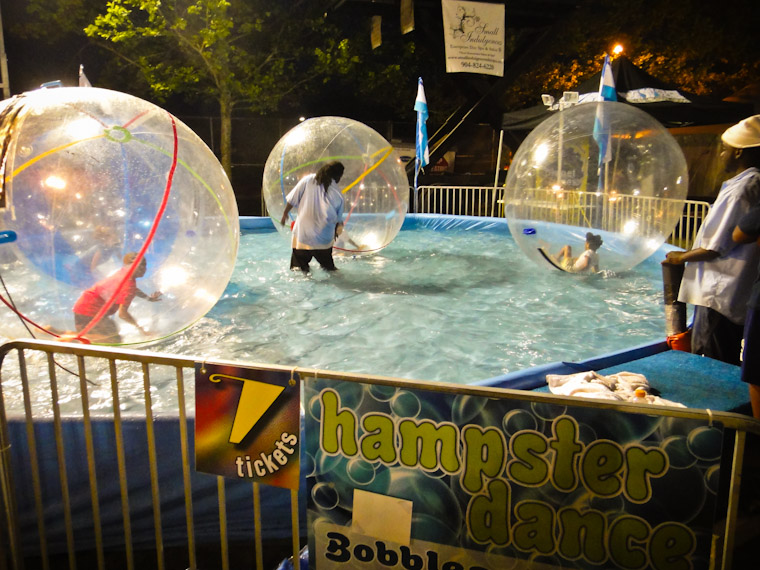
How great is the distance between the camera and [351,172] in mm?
7281

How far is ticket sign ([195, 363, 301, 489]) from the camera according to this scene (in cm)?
196

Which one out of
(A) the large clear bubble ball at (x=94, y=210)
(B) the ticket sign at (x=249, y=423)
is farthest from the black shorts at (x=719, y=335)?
(A) the large clear bubble ball at (x=94, y=210)

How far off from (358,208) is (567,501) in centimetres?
604

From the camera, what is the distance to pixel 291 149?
24.0 feet

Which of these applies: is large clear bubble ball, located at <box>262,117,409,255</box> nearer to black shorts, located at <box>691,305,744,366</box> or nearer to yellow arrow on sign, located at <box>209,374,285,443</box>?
black shorts, located at <box>691,305,744,366</box>

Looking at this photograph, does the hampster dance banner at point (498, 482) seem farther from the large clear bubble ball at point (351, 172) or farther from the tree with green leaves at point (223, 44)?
the tree with green leaves at point (223, 44)

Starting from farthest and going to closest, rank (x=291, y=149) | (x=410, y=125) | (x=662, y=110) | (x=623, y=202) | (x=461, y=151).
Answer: (x=461, y=151), (x=410, y=125), (x=662, y=110), (x=291, y=149), (x=623, y=202)

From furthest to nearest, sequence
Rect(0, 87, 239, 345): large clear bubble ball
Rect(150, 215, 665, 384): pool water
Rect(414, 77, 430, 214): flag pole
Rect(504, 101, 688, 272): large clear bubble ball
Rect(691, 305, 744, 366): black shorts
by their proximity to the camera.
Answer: Rect(414, 77, 430, 214): flag pole
Rect(504, 101, 688, 272): large clear bubble ball
Rect(150, 215, 665, 384): pool water
Rect(691, 305, 744, 366): black shorts
Rect(0, 87, 239, 345): large clear bubble ball

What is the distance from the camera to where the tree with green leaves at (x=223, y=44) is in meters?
12.9

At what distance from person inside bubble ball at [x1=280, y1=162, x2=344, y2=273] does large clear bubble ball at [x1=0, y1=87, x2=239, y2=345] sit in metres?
3.33

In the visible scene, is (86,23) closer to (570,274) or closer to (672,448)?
(570,274)

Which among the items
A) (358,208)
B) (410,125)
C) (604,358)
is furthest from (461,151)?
(604,358)

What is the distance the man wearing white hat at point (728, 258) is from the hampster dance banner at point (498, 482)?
2337mm

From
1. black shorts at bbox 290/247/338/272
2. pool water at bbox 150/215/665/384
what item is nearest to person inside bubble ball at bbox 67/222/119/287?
pool water at bbox 150/215/665/384
